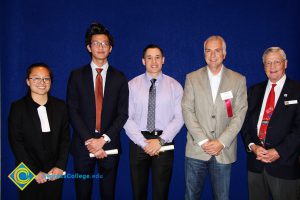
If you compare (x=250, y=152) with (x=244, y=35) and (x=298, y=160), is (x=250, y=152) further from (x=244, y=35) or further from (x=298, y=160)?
(x=244, y=35)

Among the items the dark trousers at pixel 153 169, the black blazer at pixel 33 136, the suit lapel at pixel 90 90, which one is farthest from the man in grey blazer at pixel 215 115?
the black blazer at pixel 33 136

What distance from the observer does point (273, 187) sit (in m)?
2.61

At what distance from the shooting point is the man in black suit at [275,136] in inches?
101

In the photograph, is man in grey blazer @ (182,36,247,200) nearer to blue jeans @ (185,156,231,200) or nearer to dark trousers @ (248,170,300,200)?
blue jeans @ (185,156,231,200)

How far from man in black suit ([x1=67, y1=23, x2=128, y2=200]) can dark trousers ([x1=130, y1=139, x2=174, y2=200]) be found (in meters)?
0.20

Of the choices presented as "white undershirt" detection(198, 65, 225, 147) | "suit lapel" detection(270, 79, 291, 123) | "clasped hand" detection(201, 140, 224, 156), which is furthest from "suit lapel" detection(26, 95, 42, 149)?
"suit lapel" detection(270, 79, 291, 123)

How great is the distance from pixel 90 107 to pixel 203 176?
1345mm

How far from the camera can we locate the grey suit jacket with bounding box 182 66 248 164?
2754mm

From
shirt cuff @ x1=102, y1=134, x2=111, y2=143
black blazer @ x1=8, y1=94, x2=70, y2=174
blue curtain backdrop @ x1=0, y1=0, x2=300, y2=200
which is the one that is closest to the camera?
black blazer @ x1=8, y1=94, x2=70, y2=174

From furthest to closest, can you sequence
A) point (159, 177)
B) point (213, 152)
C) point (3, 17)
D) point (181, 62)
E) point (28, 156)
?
point (181, 62)
point (3, 17)
point (159, 177)
point (213, 152)
point (28, 156)

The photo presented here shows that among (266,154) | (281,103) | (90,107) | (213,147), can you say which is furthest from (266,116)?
(90,107)

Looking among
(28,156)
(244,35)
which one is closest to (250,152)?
(244,35)

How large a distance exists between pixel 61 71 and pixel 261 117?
2.34 metres

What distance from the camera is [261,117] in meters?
2.74
